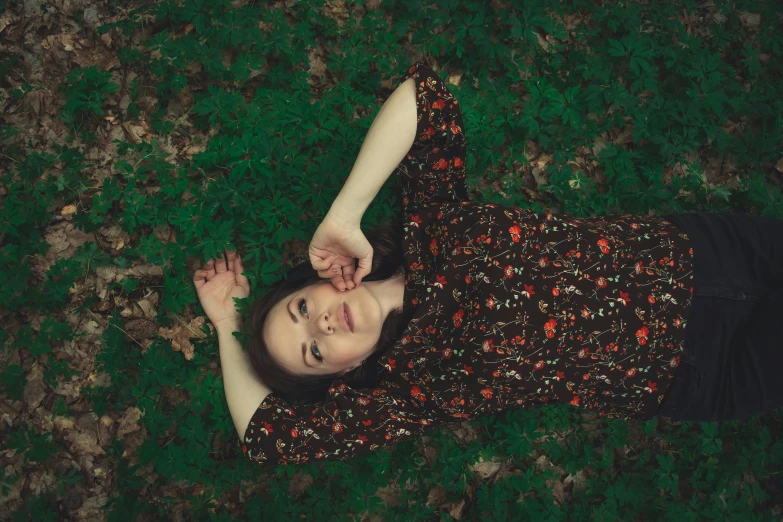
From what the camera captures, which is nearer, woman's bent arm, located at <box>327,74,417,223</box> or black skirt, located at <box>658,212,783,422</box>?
woman's bent arm, located at <box>327,74,417,223</box>

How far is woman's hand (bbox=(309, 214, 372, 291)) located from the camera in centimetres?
321

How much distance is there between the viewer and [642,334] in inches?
128

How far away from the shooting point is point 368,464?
4125 millimetres

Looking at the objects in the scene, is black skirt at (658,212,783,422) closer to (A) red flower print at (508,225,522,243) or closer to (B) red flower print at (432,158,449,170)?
(A) red flower print at (508,225,522,243)

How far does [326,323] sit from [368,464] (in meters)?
1.54

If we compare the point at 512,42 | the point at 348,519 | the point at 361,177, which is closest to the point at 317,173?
the point at 361,177

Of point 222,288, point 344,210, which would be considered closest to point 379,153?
point 344,210

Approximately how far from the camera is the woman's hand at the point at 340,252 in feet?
10.5

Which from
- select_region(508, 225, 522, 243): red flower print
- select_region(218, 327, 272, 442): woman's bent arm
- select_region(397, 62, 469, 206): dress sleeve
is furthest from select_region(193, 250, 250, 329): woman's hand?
select_region(508, 225, 522, 243): red flower print

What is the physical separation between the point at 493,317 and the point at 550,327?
35cm

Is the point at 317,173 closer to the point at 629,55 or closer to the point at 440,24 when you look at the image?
the point at 440,24

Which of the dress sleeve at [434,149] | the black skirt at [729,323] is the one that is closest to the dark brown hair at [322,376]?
the dress sleeve at [434,149]

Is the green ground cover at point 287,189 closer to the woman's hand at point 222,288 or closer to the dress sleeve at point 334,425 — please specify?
the woman's hand at point 222,288

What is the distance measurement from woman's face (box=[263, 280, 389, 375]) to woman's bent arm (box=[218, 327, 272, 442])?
16.5 inches
